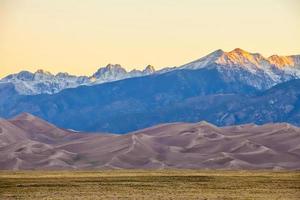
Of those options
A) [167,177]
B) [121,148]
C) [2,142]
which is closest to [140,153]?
[121,148]

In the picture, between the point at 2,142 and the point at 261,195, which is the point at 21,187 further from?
the point at 2,142

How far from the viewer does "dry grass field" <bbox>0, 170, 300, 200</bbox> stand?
196ft

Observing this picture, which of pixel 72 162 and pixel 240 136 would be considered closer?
pixel 72 162

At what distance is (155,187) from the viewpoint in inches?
2689

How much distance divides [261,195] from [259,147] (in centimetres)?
12243

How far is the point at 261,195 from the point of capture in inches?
2381

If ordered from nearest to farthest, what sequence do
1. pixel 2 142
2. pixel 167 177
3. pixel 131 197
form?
pixel 131 197, pixel 167 177, pixel 2 142

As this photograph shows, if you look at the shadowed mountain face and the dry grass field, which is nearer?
the dry grass field

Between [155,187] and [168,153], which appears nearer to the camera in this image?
[155,187]

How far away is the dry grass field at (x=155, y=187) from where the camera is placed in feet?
196

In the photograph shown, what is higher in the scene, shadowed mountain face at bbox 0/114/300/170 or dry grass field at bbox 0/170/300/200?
shadowed mountain face at bbox 0/114/300/170

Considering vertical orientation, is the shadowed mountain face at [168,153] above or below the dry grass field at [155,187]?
above

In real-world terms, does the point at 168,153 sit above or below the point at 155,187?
above

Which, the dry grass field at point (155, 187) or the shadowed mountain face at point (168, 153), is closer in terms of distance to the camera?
the dry grass field at point (155, 187)
